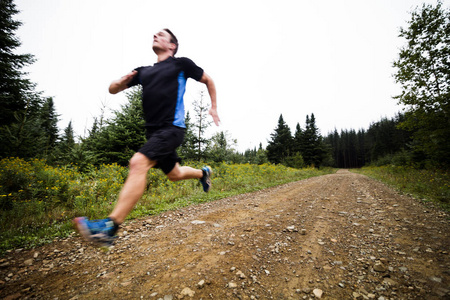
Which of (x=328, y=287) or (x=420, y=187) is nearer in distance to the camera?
(x=328, y=287)

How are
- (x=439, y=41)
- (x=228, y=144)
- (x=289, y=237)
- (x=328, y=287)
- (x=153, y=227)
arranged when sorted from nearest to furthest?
(x=328, y=287) < (x=289, y=237) < (x=153, y=227) < (x=439, y=41) < (x=228, y=144)

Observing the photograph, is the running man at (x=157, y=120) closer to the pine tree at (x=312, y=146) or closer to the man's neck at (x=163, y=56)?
the man's neck at (x=163, y=56)

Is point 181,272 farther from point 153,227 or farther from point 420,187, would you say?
point 420,187

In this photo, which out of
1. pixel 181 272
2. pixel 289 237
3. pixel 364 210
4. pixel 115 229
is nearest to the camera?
pixel 115 229

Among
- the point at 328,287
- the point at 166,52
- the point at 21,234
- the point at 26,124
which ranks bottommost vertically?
the point at 328,287

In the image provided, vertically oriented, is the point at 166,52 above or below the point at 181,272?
above

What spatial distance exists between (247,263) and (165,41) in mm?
3100

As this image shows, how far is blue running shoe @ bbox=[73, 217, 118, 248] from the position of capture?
1.34 m

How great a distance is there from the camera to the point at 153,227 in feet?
10.6

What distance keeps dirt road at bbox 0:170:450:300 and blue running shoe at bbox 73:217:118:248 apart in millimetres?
703

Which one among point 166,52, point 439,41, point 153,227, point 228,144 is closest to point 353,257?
point 153,227

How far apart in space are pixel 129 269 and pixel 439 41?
65.0 ft

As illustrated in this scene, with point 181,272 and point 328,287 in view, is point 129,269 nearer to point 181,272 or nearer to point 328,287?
point 181,272

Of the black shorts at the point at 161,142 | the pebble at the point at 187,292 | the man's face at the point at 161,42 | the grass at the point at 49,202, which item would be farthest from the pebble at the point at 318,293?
the grass at the point at 49,202
